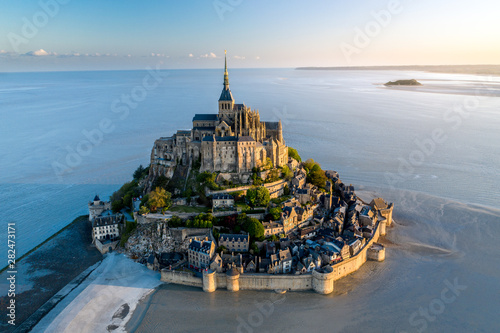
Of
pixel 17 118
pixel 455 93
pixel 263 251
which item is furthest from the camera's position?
pixel 455 93

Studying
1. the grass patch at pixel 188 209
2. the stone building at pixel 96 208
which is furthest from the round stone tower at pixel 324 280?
the stone building at pixel 96 208

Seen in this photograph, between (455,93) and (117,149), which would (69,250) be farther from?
(455,93)

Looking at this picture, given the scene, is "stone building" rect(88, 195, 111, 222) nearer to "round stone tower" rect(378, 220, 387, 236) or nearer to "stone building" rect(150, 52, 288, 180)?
"stone building" rect(150, 52, 288, 180)

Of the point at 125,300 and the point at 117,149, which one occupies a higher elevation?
the point at 117,149

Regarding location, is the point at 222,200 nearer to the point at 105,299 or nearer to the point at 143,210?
the point at 143,210

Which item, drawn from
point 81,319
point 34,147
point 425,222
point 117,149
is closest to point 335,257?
point 425,222

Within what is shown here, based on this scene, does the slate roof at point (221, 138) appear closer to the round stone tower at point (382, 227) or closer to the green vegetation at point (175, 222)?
the green vegetation at point (175, 222)
